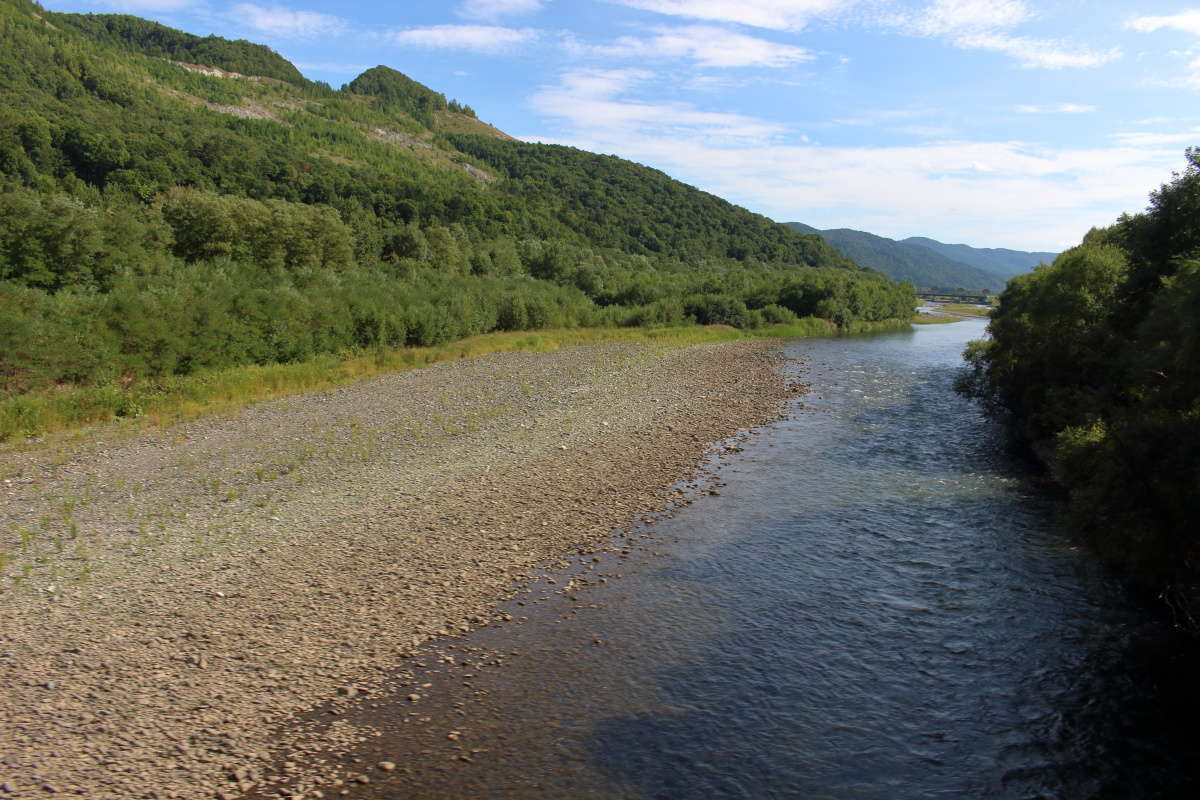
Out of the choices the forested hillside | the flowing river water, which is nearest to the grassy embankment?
the forested hillside

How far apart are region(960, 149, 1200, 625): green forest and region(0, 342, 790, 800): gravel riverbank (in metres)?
9.46

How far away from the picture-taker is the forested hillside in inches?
1315

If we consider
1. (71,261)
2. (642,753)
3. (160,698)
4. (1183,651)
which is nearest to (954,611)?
(1183,651)

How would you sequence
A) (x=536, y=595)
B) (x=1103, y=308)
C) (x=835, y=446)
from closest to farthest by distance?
(x=536, y=595), (x=1103, y=308), (x=835, y=446)

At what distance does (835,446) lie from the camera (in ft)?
84.8

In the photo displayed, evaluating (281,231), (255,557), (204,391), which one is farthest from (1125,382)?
(281,231)

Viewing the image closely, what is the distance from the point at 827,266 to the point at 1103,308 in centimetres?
13088

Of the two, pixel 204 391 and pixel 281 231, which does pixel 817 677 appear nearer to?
pixel 204 391

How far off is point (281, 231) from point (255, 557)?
46.1 meters

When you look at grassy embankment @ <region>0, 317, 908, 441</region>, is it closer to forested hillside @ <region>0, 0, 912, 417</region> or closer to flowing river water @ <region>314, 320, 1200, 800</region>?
forested hillside @ <region>0, 0, 912, 417</region>

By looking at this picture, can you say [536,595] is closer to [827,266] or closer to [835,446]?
[835,446]

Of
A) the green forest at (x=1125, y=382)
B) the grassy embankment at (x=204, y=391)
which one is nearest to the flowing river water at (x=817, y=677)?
the green forest at (x=1125, y=382)

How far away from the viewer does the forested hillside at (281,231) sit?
3341 centimetres

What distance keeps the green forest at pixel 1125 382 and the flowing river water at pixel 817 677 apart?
1.89 meters
